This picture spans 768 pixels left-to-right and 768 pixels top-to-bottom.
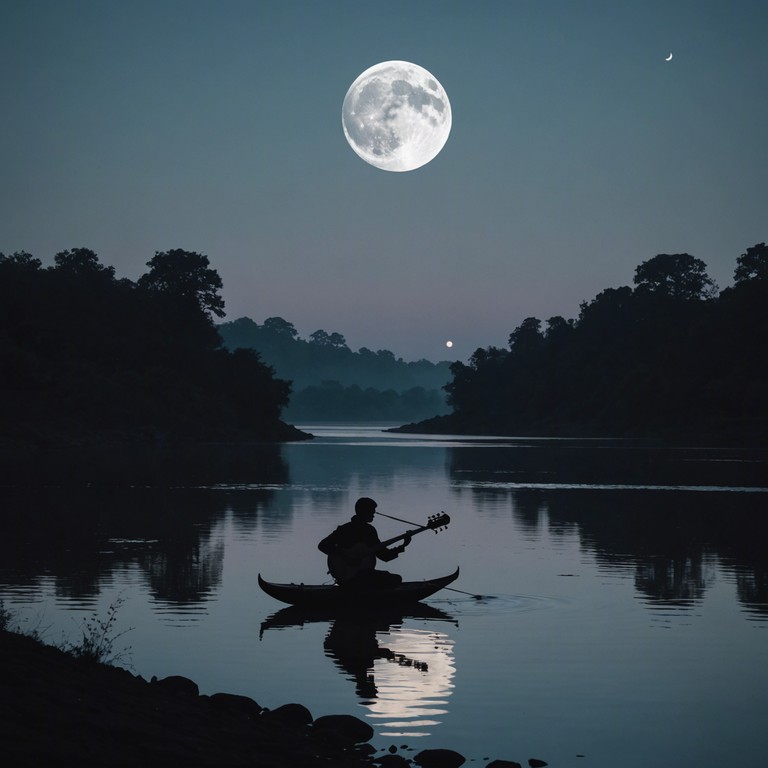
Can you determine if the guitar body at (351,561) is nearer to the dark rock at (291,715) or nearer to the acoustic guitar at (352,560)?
the acoustic guitar at (352,560)

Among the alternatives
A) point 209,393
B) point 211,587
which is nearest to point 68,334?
point 209,393

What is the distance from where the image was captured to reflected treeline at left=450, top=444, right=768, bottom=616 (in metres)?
29.1

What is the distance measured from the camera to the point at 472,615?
76.1 ft

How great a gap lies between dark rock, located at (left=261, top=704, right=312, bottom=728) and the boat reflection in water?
86cm

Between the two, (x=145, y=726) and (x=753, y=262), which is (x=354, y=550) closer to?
(x=145, y=726)

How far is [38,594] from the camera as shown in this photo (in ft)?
78.4

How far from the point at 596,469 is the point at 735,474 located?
37.7 ft

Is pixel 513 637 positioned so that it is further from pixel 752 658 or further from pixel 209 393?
pixel 209 393

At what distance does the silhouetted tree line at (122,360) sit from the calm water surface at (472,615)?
7908 centimetres

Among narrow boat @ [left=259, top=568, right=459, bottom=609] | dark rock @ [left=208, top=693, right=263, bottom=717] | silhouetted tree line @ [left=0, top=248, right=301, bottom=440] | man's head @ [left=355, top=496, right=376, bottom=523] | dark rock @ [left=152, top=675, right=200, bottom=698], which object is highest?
silhouetted tree line @ [left=0, top=248, right=301, bottom=440]

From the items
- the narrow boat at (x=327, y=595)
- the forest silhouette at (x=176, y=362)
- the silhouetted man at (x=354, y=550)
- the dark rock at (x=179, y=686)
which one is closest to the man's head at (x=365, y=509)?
the silhouetted man at (x=354, y=550)

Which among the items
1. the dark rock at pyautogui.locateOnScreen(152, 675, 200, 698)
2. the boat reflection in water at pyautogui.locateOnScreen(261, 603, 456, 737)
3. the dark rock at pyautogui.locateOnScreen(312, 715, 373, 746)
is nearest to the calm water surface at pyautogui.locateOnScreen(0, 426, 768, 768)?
the boat reflection in water at pyautogui.locateOnScreen(261, 603, 456, 737)

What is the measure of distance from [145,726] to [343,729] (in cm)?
250

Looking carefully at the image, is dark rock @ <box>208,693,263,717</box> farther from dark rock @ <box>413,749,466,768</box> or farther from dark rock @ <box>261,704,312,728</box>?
dark rock @ <box>413,749,466,768</box>
